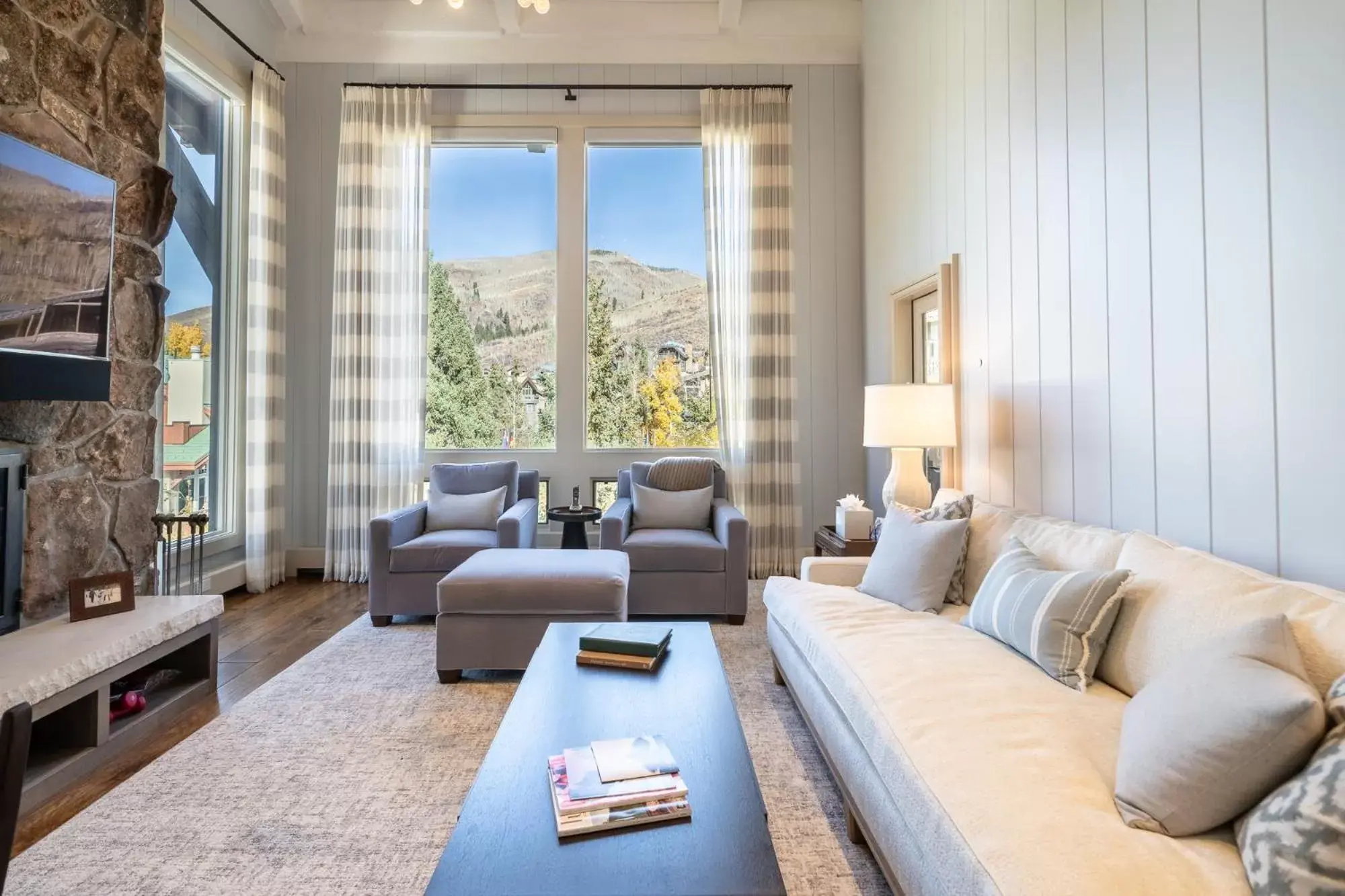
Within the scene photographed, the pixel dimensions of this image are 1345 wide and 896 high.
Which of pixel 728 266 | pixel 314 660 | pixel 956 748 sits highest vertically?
pixel 728 266

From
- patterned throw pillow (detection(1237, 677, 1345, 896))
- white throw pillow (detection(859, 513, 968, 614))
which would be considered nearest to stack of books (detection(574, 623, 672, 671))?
white throw pillow (detection(859, 513, 968, 614))

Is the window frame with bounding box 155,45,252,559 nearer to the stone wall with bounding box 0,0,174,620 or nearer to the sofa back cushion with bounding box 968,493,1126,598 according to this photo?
the stone wall with bounding box 0,0,174,620

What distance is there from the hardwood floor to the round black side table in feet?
3.98

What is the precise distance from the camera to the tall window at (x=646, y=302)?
4871 millimetres

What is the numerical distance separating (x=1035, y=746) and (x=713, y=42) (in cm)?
488

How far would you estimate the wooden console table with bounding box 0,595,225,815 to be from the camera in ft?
6.15

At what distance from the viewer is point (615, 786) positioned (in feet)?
4.00

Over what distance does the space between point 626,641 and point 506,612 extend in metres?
0.99

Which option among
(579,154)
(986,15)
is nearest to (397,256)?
(579,154)

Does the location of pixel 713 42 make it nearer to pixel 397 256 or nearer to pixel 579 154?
pixel 579 154

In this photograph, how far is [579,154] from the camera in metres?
4.79

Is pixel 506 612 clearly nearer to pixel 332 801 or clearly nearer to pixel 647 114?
pixel 332 801

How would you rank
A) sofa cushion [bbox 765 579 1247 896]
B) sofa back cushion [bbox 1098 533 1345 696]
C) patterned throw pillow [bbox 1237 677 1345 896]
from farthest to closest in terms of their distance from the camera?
sofa back cushion [bbox 1098 533 1345 696]
sofa cushion [bbox 765 579 1247 896]
patterned throw pillow [bbox 1237 677 1345 896]

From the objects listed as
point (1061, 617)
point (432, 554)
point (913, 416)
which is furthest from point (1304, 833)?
point (432, 554)
